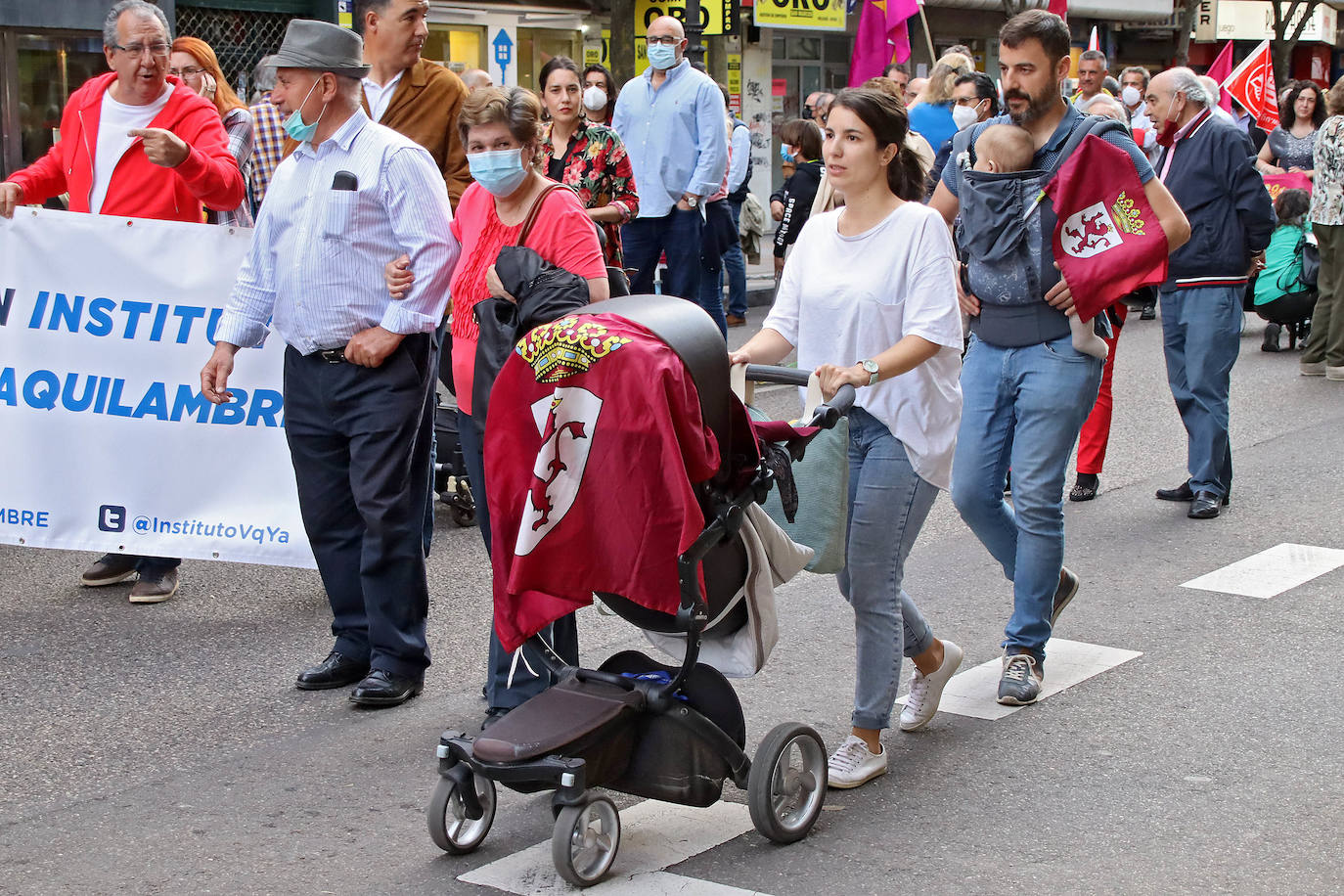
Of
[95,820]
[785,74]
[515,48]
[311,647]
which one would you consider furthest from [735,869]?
[785,74]

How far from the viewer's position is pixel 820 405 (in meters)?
4.17

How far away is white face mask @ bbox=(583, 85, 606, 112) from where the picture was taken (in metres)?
11.4

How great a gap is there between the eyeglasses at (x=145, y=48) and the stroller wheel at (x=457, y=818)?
3.58 metres

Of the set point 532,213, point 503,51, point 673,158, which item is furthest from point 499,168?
point 503,51

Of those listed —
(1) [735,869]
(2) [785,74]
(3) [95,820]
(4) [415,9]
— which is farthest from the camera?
(2) [785,74]

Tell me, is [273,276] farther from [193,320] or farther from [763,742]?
[763,742]

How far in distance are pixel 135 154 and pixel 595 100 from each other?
517 cm

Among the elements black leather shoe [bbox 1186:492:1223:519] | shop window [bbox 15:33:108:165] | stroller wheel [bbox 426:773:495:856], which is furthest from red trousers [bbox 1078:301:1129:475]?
shop window [bbox 15:33:108:165]

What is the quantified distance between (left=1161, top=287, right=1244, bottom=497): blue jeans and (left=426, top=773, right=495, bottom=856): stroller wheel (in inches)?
197

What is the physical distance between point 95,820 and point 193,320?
268 centimetres

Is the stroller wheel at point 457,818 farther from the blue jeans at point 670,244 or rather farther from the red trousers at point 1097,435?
the blue jeans at point 670,244

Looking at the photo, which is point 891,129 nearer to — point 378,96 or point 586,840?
point 586,840

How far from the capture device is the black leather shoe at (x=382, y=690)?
5250mm

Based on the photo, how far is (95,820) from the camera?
170 inches
